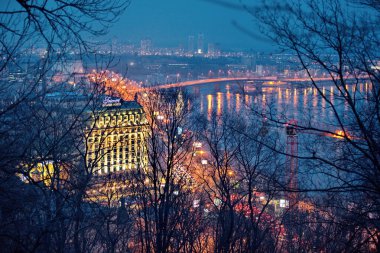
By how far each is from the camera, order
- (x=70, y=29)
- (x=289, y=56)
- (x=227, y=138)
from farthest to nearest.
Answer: (x=227, y=138) → (x=289, y=56) → (x=70, y=29)

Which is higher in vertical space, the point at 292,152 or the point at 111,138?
the point at 292,152

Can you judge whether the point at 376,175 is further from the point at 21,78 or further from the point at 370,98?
the point at 21,78

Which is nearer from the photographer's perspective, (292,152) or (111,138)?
(292,152)

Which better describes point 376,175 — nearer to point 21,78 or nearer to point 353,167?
point 353,167

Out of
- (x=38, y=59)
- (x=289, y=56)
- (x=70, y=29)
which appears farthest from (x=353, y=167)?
(x=38, y=59)

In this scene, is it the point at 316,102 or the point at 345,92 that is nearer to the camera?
the point at 345,92

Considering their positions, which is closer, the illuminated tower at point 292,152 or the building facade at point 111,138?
the illuminated tower at point 292,152

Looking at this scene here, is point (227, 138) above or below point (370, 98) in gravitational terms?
below

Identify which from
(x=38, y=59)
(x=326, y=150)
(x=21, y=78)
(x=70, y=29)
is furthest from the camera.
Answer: (x=38, y=59)

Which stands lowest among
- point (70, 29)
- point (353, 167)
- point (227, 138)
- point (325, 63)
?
point (227, 138)

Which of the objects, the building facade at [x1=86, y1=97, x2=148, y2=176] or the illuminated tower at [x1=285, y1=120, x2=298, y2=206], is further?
the building facade at [x1=86, y1=97, x2=148, y2=176]
